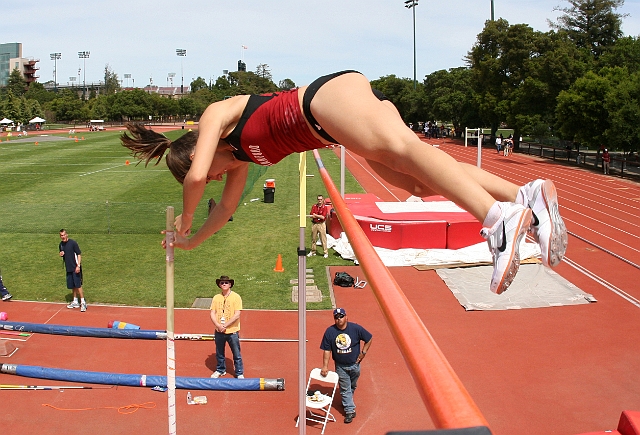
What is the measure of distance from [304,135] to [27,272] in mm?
11085

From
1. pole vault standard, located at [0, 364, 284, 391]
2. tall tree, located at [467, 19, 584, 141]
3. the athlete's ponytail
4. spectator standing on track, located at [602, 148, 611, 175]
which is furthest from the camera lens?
tall tree, located at [467, 19, 584, 141]

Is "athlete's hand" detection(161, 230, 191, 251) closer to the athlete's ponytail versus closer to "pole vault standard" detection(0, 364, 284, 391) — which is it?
the athlete's ponytail

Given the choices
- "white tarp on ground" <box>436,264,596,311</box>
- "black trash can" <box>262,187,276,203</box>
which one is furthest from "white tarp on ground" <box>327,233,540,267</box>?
"black trash can" <box>262,187,276,203</box>

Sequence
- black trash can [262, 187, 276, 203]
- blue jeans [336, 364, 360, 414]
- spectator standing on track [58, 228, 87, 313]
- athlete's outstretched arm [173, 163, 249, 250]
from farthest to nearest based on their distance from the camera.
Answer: black trash can [262, 187, 276, 203] < spectator standing on track [58, 228, 87, 313] < blue jeans [336, 364, 360, 414] < athlete's outstretched arm [173, 163, 249, 250]

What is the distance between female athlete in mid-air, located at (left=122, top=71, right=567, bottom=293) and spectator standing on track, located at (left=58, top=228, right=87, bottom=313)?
7.30 meters

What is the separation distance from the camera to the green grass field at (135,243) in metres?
11.4

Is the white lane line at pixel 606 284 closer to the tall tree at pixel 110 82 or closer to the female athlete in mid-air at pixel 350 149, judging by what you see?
the female athlete in mid-air at pixel 350 149

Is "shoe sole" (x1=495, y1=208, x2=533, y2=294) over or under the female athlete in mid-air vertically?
under

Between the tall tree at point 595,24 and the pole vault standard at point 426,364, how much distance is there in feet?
146

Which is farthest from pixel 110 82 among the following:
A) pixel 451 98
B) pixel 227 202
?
pixel 227 202

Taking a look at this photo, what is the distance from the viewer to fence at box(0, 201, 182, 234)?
51.4 ft

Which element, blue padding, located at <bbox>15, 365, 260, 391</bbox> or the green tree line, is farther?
the green tree line

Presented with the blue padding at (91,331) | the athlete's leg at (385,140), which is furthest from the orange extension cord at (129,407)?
the athlete's leg at (385,140)

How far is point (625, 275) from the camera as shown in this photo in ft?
40.8
